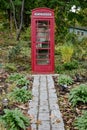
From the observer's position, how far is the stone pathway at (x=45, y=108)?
6.04 metres

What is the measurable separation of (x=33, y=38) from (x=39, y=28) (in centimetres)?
40

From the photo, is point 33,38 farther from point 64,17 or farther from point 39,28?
point 64,17

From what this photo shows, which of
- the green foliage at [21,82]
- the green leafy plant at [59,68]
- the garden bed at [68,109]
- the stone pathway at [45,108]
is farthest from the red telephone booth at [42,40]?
the garden bed at [68,109]

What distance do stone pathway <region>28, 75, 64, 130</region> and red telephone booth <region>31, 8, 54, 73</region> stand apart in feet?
7.06

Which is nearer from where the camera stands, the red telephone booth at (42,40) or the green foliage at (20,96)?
the green foliage at (20,96)

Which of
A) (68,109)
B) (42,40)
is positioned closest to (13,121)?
(68,109)

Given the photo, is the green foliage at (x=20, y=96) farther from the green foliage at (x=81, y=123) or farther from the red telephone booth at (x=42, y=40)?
the red telephone booth at (x=42, y=40)

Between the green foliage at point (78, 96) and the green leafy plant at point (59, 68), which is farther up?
the green foliage at point (78, 96)

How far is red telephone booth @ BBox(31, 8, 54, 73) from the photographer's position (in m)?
11.7

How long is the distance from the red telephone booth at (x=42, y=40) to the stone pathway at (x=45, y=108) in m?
2.15

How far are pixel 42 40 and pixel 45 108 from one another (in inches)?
204

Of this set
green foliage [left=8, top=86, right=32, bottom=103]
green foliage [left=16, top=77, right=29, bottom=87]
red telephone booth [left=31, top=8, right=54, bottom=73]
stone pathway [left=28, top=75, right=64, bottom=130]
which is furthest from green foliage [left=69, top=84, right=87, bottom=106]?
red telephone booth [left=31, top=8, right=54, bottom=73]

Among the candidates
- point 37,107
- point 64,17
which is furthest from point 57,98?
point 64,17

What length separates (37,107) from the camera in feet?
23.6
